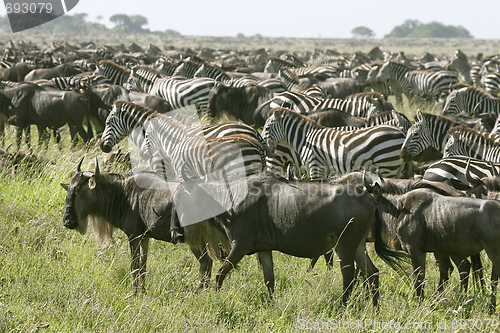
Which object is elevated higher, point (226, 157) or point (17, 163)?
point (226, 157)

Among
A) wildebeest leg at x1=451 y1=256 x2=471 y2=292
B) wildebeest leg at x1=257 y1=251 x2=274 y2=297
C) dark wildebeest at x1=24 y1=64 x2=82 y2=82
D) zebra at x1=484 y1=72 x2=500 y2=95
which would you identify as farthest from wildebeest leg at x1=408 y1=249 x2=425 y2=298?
zebra at x1=484 y1=72 x2=500 y2=95

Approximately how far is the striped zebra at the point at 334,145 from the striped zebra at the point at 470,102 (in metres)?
5.41

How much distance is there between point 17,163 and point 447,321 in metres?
6.42

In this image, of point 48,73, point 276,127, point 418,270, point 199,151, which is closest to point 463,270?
point 418,270

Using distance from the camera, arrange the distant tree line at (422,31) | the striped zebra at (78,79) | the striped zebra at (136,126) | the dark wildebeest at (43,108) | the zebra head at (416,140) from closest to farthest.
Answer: the zebra head at (416,140) → the striped zebra at (136,126) → the dark wildebeest at (43,108) → the striped zebra at (78,79) → the distant tree line at (422,31)

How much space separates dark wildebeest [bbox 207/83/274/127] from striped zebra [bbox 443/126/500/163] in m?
4.48

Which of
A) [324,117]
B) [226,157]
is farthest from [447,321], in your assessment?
[324,117]

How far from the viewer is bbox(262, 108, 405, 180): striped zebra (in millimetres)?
7109

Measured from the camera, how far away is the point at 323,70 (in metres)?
19.1

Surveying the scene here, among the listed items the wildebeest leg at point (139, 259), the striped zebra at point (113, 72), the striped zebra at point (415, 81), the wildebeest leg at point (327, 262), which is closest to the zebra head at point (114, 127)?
the wildebeest leg at point (139, 259)

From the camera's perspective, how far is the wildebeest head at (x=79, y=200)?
15.8 feet

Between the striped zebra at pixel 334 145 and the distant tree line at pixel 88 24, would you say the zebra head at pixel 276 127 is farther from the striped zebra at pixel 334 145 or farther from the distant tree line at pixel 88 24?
the distant tree line at pixel 88 24

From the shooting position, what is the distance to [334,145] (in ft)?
23.7

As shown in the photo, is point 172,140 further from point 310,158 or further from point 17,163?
point 17,163
